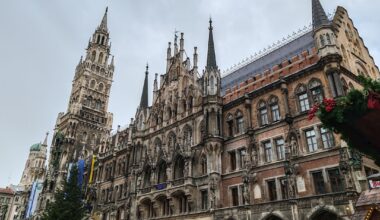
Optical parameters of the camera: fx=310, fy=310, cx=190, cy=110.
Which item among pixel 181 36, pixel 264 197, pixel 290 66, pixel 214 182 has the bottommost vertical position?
pixel 264 197

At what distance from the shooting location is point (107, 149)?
49.9m

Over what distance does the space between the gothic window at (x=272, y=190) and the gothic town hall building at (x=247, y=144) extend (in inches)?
3.1

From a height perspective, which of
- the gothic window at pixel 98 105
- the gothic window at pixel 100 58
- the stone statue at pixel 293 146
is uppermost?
the gothic window at pixel 100 58

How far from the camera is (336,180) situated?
2167 cm

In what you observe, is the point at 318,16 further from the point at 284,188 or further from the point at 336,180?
the point at 284,188

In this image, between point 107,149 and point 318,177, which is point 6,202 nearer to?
point 107,149

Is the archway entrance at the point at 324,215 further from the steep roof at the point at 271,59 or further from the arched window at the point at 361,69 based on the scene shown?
the steep roof at the point at 271,59

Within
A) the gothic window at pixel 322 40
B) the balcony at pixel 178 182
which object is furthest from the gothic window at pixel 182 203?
the gothic window at pixel 322 40

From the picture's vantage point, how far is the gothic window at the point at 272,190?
2476cm

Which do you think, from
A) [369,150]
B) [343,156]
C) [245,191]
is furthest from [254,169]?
[369,150]

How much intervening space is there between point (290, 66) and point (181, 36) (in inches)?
690

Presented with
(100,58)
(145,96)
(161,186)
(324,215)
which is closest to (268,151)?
(324,215)

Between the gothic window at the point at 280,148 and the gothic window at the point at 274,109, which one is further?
the gothic window at the point at 274,109

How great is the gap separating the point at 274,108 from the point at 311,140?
4707 mm
